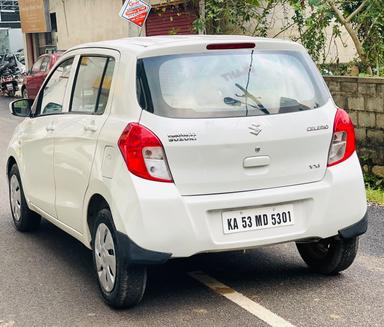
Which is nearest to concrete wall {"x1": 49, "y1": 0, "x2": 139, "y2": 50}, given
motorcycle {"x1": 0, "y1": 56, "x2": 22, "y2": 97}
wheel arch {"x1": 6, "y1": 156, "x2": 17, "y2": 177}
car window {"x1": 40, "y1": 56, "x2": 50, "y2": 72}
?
motorcycle {"x1": 0, "y1": 56, "x2": 22, "y2": 97}

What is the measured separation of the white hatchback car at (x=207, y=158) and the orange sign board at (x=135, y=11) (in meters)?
9.35

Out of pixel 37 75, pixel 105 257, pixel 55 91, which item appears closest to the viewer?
pixel 105 257

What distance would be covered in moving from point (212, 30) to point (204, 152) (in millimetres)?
13360

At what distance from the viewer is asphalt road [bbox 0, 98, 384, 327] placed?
447 centimetres

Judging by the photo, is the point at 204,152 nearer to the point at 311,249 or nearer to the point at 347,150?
the point at 347,150

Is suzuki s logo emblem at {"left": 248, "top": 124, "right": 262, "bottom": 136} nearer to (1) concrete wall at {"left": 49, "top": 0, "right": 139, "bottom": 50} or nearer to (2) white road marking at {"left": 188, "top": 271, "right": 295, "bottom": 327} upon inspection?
(2) white road marking at {"left": 188, "top": 271, "right": 295, "bottom": 327}

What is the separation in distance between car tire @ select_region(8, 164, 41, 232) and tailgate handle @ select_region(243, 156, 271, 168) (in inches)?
112

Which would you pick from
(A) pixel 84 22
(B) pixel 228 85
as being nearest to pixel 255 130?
(B) pixel 228 85

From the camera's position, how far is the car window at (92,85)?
4.98 meters

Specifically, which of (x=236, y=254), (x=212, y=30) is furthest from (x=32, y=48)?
(x=236, y=254)

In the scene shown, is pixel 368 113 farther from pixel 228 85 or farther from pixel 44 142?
pixel 228 85

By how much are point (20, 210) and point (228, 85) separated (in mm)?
2993

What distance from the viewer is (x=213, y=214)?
440cm

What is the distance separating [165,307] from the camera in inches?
184
